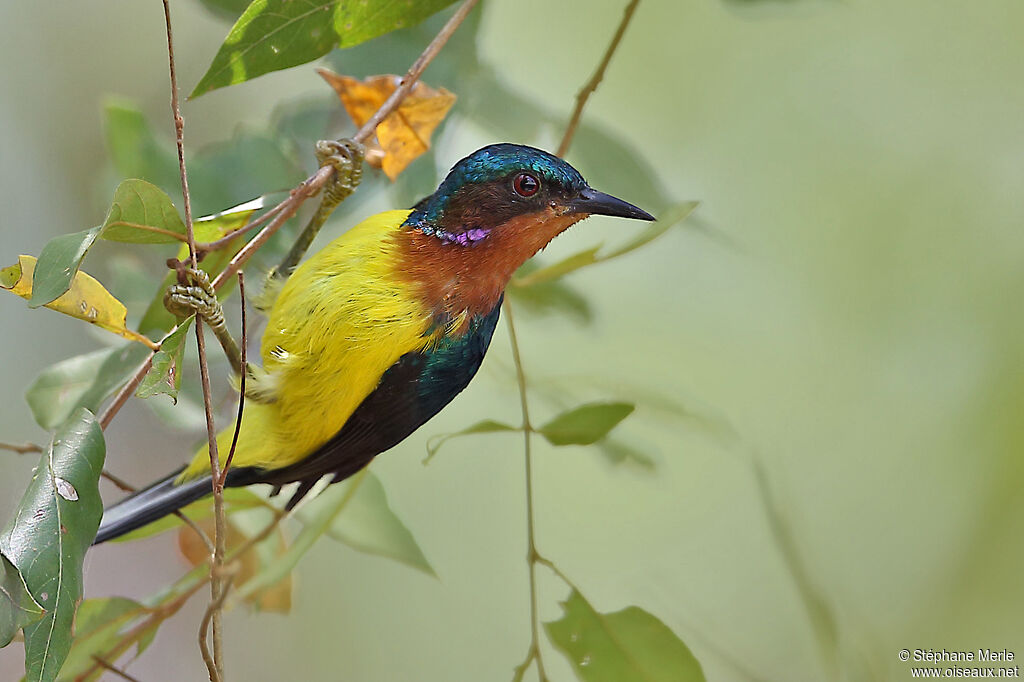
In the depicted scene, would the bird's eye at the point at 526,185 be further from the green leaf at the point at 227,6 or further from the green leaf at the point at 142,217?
the green leaf at the point at 227,6

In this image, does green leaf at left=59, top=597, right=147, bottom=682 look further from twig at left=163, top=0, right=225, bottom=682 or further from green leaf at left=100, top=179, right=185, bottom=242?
green leaf at left=100, top=179, right=185, bottom=242

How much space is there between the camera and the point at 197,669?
11.3 feet

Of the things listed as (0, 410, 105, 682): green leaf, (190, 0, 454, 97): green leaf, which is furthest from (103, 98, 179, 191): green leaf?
(0, 410, 105, 682): green leaf

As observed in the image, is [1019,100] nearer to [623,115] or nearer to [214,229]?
[623,115]

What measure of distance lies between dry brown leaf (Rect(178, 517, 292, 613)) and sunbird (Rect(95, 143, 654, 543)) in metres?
0.47

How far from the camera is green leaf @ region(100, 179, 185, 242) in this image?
998 mm

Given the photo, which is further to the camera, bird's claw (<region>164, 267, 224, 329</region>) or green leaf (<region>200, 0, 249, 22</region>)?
green leaf (<region>200, 0, 249, 22</region>)

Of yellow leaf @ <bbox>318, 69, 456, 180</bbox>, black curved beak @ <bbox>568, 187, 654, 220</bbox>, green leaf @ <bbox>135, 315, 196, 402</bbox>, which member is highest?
yellow leaf @ <bbox>318, 69, 456, 180</bbox>

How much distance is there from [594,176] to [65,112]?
266 cm

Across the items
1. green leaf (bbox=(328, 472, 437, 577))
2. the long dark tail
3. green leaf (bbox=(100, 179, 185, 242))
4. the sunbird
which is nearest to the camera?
green leaf (bbox=(100, 179, 185, 242))

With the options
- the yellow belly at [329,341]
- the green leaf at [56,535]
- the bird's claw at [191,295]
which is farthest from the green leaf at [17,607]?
the yellow belly at [329,341]

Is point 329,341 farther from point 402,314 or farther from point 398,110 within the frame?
point 398,110

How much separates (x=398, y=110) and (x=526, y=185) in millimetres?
250

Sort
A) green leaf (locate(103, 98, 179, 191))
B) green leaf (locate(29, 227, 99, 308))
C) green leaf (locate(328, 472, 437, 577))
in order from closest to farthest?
green leaf (locate(29, 227, 99, 308)), green leaf (locate(328, 472, 437, 577)), green leaf (locate(103, 98, 179, 191))
